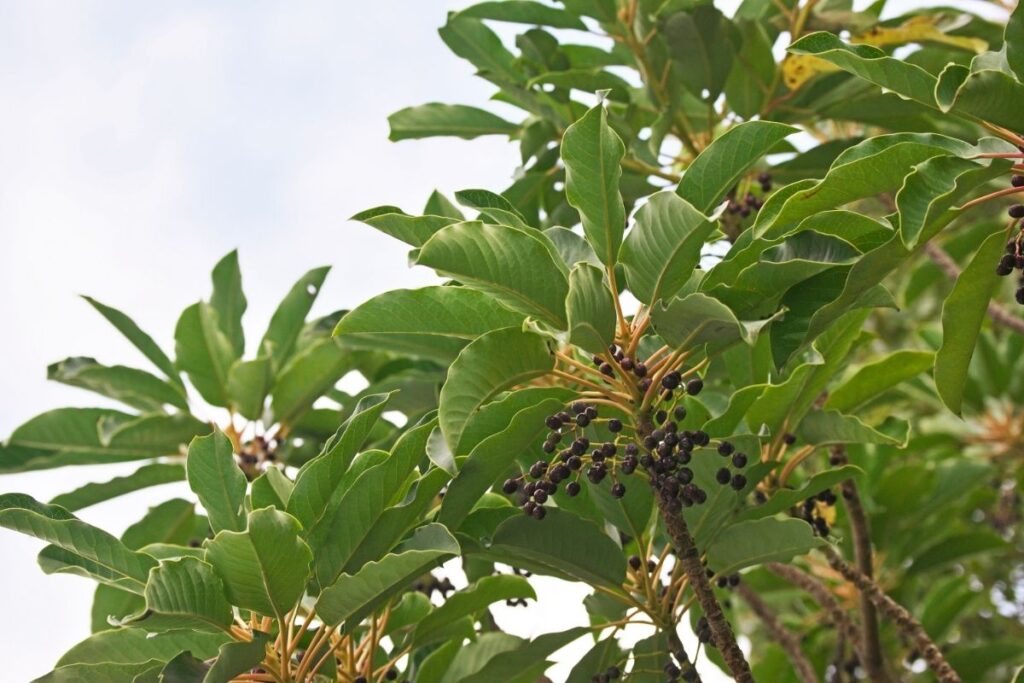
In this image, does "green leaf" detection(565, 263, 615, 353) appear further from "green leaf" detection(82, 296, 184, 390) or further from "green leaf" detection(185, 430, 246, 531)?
"green leaf" detection(82, 296, 184, 390)

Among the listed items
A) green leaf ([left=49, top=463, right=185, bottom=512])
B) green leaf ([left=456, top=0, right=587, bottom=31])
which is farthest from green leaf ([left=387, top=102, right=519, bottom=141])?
green leaf ([left=49, top=463, right=185, bottom=512])

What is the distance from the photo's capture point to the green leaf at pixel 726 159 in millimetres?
2141

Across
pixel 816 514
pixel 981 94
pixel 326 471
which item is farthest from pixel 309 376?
pixel 981 94

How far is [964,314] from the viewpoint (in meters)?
2.24

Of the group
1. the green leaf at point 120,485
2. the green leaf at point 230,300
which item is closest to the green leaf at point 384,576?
the green leaf at point 120,485

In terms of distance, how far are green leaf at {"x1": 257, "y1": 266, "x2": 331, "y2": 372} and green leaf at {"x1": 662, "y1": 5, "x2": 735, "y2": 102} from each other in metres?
1.31

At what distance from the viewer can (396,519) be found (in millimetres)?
2176

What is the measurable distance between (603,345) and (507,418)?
25 cm

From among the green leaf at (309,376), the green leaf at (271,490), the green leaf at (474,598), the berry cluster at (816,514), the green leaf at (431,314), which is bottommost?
the berry cluster at (816,514)

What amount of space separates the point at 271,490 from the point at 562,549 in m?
0.60

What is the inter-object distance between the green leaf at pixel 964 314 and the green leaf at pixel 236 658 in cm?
135

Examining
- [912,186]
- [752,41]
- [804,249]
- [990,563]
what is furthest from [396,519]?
[990,563]

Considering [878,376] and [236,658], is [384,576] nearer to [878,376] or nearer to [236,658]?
[236,658]

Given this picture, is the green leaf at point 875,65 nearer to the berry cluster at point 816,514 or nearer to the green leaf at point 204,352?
the berry cluster at point 816,514
